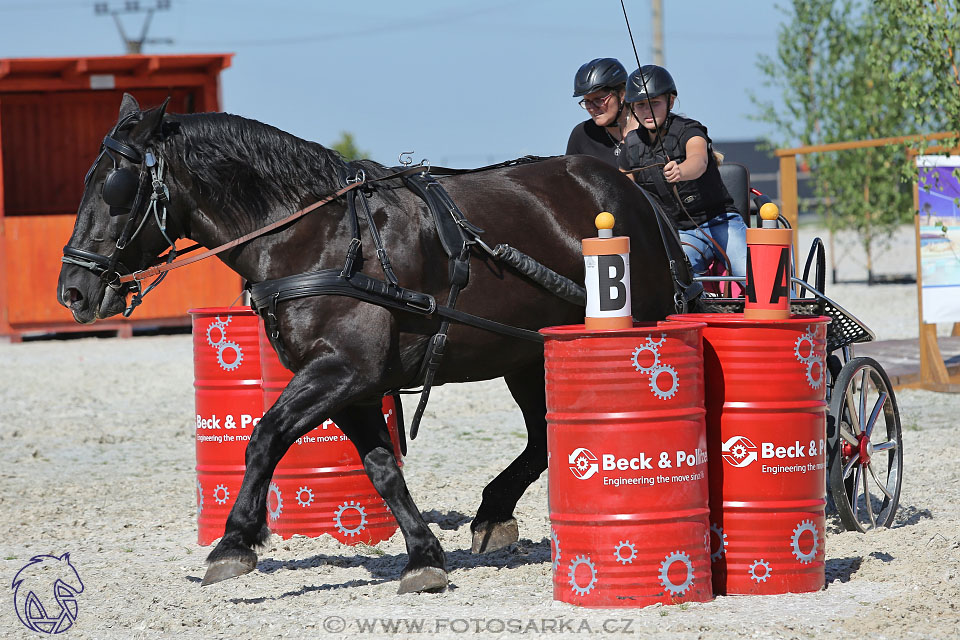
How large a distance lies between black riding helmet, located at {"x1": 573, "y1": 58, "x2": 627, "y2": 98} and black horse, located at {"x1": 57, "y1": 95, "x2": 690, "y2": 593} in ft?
4.36

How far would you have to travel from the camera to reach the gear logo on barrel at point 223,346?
Answer: 6203 mm

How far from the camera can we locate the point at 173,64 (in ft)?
58.4

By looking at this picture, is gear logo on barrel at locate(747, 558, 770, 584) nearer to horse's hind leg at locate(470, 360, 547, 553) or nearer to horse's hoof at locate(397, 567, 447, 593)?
horse's hoof at locate(397, 567, 447, 593)

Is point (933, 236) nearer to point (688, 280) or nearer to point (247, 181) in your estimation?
point (688, 280)

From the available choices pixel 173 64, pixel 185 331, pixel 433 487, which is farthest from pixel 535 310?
pixel 185 331

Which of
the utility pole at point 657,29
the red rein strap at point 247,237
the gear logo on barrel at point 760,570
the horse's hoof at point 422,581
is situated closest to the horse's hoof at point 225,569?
the horse's hoof at point 422,581

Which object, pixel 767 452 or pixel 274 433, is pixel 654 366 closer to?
pixel 767 452

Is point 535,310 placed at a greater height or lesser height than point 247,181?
lesser

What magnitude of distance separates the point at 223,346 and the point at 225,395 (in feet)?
0.83

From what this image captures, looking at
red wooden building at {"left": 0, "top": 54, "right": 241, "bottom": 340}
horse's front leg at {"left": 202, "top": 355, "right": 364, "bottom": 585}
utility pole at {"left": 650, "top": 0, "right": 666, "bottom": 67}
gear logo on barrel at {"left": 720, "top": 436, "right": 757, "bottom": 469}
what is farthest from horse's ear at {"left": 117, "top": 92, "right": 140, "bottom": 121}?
utility pole at {"left": 650, "top": 0, "right": 666, "bottom": 67}

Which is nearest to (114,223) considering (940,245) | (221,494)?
(221,494)

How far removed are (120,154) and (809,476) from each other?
3054 mm

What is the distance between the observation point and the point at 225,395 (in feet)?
20.6

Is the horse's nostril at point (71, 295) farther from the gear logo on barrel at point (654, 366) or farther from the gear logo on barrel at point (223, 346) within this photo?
the gear logo on barrel at point (654, 366)
